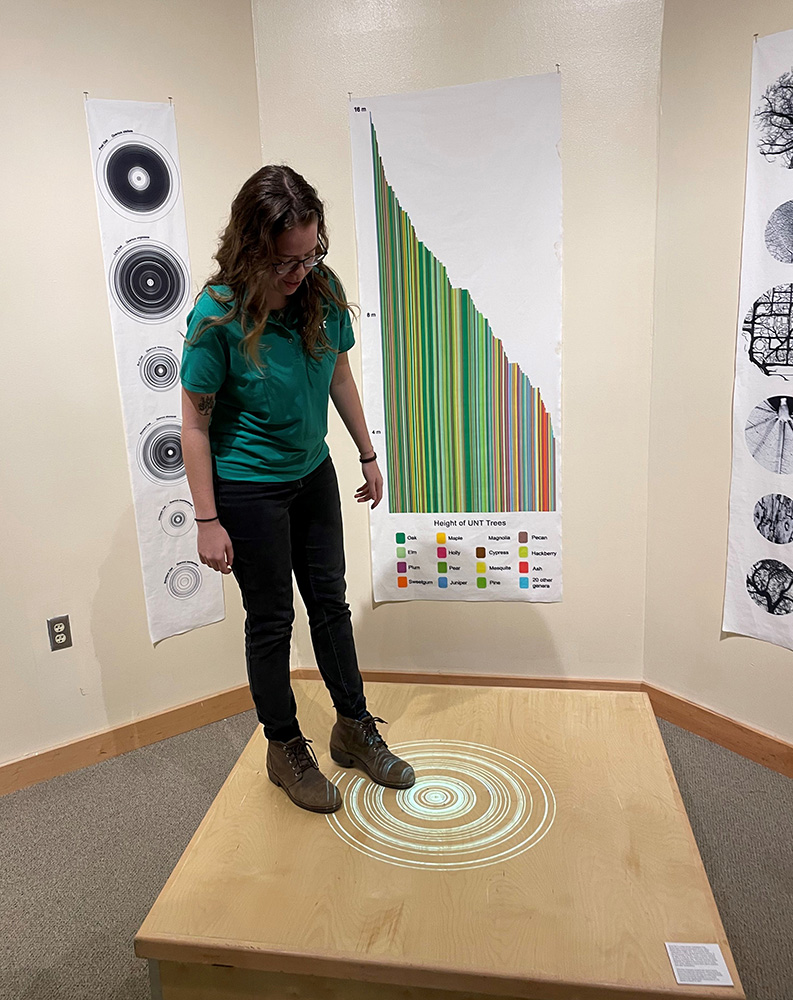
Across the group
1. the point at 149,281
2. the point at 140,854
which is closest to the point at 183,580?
the point at 140,854

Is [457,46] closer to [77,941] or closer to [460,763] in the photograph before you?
[460,763]

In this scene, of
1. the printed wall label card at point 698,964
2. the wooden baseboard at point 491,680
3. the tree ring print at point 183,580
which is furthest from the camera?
the wooden baseboard at point 491,680

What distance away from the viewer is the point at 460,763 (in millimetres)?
1816

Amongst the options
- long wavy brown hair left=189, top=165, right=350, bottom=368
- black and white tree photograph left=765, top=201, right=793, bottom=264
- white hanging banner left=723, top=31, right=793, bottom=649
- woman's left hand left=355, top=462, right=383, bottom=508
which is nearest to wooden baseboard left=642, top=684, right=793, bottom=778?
white hanging banner left=723, top=31, right=793, bottom=649

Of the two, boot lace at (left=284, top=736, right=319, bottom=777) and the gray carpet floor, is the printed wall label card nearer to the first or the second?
the gray carpet floor

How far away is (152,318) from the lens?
7.22ft

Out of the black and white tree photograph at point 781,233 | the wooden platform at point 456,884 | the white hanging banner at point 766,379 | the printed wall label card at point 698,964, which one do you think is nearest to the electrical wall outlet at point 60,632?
the wooden platform at point 456,884

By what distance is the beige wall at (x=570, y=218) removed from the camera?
209 cm

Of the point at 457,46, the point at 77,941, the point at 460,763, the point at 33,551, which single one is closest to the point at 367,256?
the point at 457,46

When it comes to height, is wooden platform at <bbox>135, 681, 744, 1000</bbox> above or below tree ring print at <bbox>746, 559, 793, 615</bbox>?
below

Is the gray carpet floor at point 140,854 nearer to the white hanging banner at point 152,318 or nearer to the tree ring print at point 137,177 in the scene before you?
the white hanging banner at point 152,318

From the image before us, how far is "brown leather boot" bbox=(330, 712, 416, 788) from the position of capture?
1.72 meters

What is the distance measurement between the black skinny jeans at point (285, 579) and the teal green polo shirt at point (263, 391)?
0.17 ft

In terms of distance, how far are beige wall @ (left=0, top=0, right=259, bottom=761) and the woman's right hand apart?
79cm
